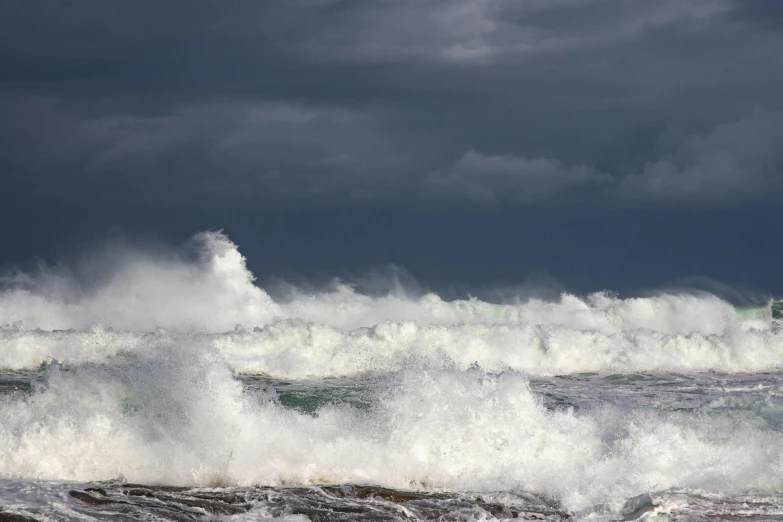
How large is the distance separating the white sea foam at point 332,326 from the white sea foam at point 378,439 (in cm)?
333

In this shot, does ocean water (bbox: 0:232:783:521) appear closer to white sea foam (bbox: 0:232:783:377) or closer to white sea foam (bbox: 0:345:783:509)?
white sea foam (bbox: 0:345:783:509)

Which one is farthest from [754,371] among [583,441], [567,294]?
[583,441]

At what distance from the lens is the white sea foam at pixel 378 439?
1172 centimetres

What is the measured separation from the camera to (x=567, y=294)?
38625 millimetres

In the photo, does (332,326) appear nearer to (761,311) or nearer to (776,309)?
(761,311)

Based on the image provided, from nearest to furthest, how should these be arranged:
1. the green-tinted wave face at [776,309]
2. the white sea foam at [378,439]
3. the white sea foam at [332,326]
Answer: the white sea foam at [378,439]
the white sea foam at [332,326]
the green-tinted wave face at [776,309]

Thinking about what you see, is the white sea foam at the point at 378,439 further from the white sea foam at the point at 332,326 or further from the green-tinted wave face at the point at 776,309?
the green-tinted wave face at the point at 776,309

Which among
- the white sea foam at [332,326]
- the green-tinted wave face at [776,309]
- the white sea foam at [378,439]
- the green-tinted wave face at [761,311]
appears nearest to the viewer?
the white sea foam at [378,439]

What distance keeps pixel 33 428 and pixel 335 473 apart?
405cm

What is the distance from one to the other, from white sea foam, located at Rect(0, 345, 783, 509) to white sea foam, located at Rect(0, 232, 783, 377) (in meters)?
3.33

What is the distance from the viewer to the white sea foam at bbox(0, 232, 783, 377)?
2416 cm

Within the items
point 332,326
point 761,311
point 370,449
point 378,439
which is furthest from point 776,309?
point 370,449

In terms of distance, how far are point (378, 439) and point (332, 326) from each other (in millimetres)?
13889

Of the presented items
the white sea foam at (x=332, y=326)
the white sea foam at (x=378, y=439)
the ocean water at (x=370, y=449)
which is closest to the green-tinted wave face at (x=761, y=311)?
the white sea foam at (x=332, y=326)
